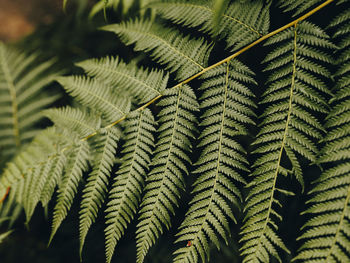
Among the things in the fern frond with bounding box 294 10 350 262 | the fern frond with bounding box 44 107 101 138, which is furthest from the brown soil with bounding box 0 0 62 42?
→ the fern frond with bounding box 294 10 350 262

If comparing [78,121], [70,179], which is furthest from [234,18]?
[70,179]

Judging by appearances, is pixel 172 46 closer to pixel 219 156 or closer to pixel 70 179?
pixel 219 156

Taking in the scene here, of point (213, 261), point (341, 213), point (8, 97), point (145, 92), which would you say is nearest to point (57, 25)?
point (8, 97)

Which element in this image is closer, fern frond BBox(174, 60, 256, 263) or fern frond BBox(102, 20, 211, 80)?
fern frond BBox(174, 60, 256, 263)

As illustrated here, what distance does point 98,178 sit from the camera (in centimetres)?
141

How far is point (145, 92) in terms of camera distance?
1.45m

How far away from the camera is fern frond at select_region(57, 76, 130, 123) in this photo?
149 centimetres

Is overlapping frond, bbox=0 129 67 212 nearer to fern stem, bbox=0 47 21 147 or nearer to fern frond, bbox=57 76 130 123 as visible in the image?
fern frond, bbox=57 76 130 123

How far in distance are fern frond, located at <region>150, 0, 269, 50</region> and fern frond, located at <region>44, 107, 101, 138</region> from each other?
753mm

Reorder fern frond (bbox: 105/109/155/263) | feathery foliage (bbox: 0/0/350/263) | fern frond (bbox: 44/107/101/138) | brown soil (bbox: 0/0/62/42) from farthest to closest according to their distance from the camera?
brown soil (bbox: 0/0/62/42)
fern frond (bbox: 44/107/101/138)
fern frond (bbox: 105/109/155/263)
feathery foliage (bbox: 0/0/350/263)

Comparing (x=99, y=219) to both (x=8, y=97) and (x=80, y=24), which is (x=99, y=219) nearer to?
(x=8, y=97)

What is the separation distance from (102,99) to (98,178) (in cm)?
47

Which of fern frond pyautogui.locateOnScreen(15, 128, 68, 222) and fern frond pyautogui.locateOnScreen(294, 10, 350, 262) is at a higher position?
fern frond pyautogui.locateOnScreen(15, 128, 68, 222)

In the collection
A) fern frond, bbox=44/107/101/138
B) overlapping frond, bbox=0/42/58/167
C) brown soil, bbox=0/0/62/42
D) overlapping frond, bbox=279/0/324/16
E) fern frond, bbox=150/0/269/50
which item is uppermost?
brown soil, bbox=0/0/62/42
